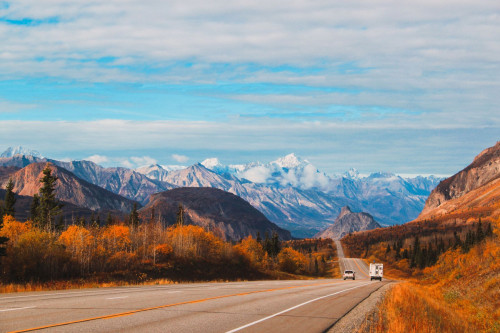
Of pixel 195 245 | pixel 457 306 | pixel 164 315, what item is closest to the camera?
pixel 164 315

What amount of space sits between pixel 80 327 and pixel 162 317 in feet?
10.2

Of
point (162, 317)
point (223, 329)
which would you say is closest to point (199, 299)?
point (162, 317)

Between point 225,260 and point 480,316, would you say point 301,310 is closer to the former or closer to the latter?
point 480,316

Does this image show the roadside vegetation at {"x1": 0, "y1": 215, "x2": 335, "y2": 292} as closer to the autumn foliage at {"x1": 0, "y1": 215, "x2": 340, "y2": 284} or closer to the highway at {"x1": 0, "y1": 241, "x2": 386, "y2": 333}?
the autumn foliage at {"x1": 0, "y1": 215, "x2": 340, "y2": 284}

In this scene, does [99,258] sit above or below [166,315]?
above

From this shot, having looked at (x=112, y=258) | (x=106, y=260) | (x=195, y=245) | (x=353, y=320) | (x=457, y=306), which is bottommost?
(x=457, y=306)

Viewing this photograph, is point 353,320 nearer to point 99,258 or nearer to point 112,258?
point 99,258

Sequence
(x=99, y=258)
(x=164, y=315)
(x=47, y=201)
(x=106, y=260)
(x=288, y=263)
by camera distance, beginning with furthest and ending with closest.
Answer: (x=288, y=263)
(x=47, y=201)
(x=99, y=258)
(x=106, y=260)
(x=164, y=315)

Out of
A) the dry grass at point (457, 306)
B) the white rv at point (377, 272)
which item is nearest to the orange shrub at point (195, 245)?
the white rv at point (377, 272)

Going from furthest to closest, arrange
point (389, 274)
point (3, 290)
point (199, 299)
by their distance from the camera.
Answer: point (389, 274) → point (3, 290) → point (199, 299)

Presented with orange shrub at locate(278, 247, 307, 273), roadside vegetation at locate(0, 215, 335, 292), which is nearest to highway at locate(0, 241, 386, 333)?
roadside vegetation at locate(0, 215, 335, 292)

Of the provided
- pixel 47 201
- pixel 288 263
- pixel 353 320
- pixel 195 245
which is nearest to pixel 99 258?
pixel 195 245

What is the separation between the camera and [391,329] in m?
15.1

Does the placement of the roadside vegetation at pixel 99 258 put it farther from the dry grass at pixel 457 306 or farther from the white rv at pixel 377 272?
the dry grass at pixel 457 306
